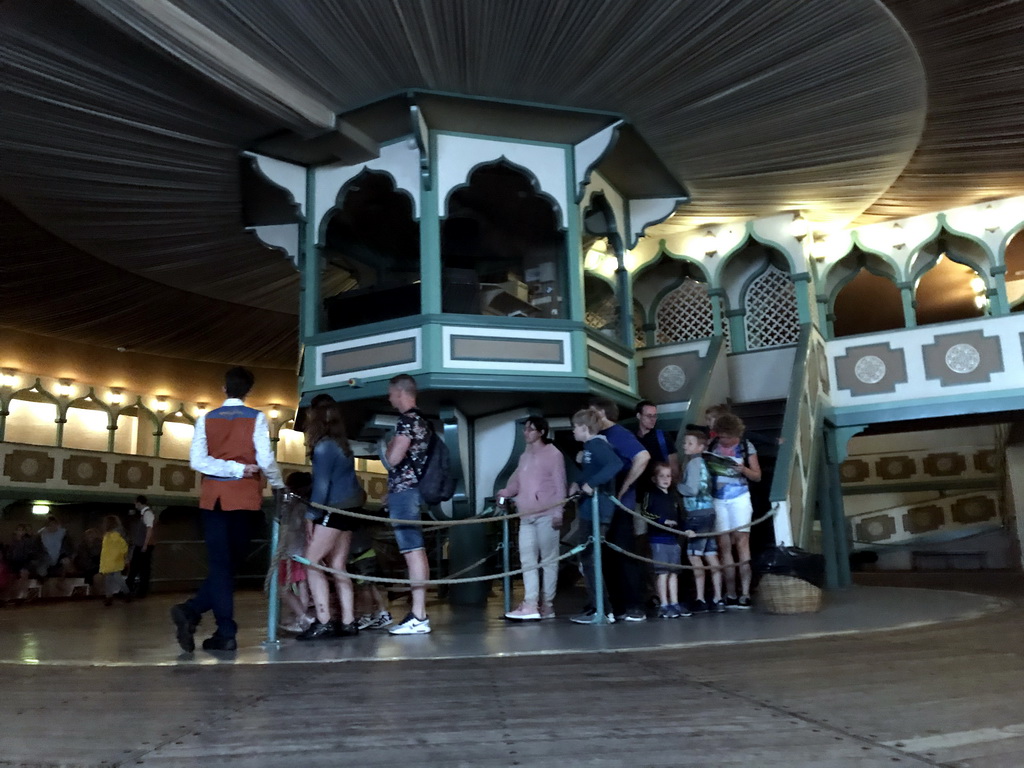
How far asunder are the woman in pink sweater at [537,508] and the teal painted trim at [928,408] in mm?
5475

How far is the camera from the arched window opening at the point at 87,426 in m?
18.8

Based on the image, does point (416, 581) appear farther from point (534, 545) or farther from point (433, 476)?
point (534, 545)

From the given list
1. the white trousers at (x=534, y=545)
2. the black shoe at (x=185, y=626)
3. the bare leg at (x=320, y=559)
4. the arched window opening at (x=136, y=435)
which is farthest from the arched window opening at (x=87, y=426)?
the black shoe at (x=185, y=626)

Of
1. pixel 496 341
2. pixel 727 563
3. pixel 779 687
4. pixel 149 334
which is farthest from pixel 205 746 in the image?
pixel 149 334

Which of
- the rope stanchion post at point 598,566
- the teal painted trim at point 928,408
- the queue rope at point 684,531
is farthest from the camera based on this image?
the teal painted trim at point 928,408

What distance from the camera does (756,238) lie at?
11398mm

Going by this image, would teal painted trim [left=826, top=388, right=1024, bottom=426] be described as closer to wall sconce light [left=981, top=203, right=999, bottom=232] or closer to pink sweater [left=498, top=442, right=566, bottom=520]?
wall sconce light [left=981, top=203, right=999, bottom=232]

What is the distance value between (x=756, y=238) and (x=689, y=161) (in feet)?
8.31

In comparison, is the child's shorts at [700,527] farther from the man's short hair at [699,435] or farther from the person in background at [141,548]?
the person in background at [141,548]

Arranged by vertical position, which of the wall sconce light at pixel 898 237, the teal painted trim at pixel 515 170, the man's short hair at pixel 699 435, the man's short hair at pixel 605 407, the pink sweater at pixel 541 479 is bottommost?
the pink sweater at pixel 541 479

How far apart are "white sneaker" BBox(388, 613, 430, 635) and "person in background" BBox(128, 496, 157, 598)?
781cm

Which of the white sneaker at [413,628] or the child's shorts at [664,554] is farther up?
the child's shorts at [664,554]

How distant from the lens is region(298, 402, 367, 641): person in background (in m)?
5.65

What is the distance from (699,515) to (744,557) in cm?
60
